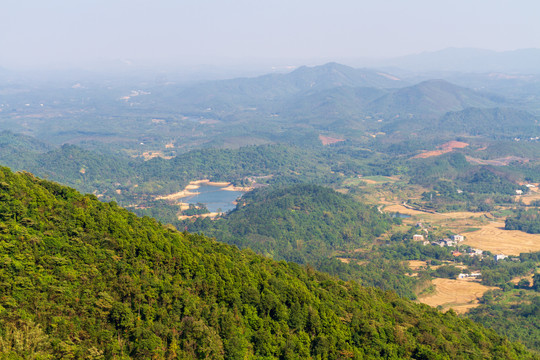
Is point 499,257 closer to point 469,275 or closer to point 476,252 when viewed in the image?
point 476,252

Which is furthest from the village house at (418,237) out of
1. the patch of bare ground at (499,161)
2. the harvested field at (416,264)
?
the patch of bare ground at (499,161)

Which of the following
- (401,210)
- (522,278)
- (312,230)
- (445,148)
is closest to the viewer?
(522,278)

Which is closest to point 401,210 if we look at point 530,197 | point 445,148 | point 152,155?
point 530,197

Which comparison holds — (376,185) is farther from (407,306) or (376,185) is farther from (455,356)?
(455,356)

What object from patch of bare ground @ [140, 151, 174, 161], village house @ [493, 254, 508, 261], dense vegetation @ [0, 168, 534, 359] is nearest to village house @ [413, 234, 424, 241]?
village house @ [493, 254, 508, 261]

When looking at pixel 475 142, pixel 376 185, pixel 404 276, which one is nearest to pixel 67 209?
pixel 404 276
